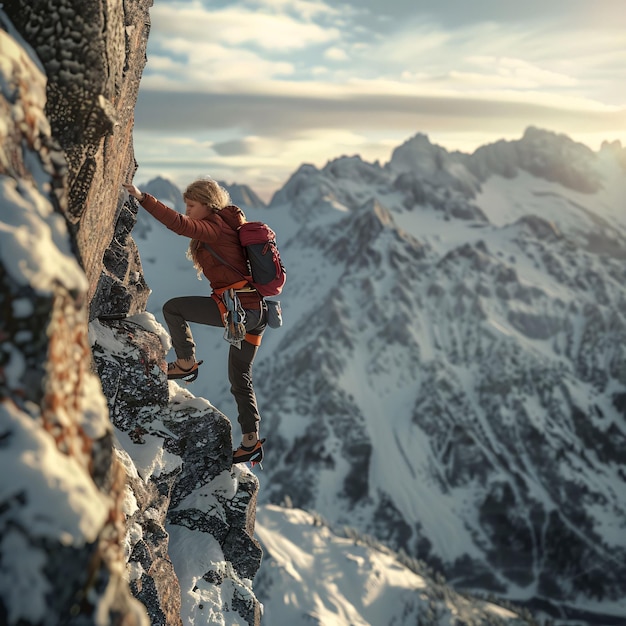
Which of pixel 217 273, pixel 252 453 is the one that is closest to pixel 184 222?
pixel 217 273

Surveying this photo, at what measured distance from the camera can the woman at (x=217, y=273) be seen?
8.51 meters

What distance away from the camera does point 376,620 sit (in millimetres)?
Result: 92812

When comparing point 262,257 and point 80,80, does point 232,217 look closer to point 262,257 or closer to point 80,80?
point 262,257

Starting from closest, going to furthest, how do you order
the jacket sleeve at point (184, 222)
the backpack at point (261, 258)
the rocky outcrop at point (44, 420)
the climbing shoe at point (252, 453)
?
1. the rocky outcrop at point (44, 420)
2. the jacket sleeve at point (184, 222)
3. the backpack at point (261, 258)
4. the climbing shoe at point (252, 453)

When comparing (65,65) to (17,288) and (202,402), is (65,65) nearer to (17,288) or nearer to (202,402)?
(17,288)

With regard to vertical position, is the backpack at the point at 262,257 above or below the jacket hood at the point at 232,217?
below

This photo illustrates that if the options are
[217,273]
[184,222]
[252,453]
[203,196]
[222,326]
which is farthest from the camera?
[252,453]

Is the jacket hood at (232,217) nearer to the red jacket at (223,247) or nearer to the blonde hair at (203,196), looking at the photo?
the red jacket at (223,247)

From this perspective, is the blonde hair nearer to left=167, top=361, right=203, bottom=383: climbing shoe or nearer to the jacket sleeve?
the jacket sleeve

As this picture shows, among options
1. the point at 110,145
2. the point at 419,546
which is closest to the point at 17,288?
the point at 110,145

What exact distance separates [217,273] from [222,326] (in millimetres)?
1329

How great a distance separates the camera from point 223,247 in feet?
30.1

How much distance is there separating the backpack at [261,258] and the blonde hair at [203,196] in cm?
35

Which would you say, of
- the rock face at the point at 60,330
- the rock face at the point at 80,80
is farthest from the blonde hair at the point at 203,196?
the rock face at the point at 80,80
